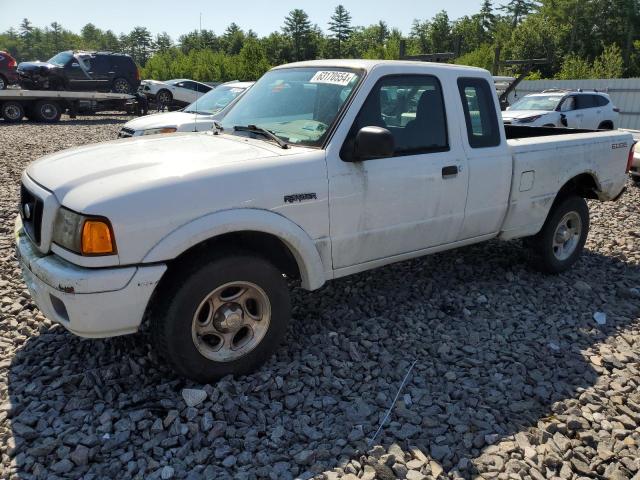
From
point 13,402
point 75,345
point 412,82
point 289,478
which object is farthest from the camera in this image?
point 412,82

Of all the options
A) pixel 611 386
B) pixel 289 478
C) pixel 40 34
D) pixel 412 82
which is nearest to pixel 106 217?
pixel 289 478

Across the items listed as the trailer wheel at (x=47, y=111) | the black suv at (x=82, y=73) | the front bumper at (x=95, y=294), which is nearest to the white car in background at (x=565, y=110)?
the front bumper at (x=95, y=294)

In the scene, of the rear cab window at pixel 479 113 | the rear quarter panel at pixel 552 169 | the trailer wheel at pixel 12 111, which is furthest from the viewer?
the trailer wheel at pixel 12 111

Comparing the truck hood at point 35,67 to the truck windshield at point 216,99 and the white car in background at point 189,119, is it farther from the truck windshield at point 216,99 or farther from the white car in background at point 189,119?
the truck windshield at point 216,99

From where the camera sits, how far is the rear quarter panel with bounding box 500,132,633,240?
464cm

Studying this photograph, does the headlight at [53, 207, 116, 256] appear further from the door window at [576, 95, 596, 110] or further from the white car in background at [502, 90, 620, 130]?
the door window at [576, 95, 596, 110]

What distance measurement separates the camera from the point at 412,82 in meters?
3.99

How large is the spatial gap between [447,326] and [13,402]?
3.02m

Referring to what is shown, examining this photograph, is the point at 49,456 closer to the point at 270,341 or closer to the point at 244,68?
the point at 270,341

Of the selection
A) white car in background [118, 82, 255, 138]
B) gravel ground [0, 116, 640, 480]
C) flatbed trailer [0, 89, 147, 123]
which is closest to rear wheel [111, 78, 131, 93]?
flatbed trailer [0, 89, 147, 123]

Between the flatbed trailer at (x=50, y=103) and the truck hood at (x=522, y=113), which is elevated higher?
the flatbed trailer at (x=50, y=103)

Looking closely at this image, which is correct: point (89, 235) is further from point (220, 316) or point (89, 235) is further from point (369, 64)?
point (369, 64)

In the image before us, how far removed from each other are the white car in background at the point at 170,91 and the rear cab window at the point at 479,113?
2160 centimetres

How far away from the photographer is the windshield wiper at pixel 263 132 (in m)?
3.55
